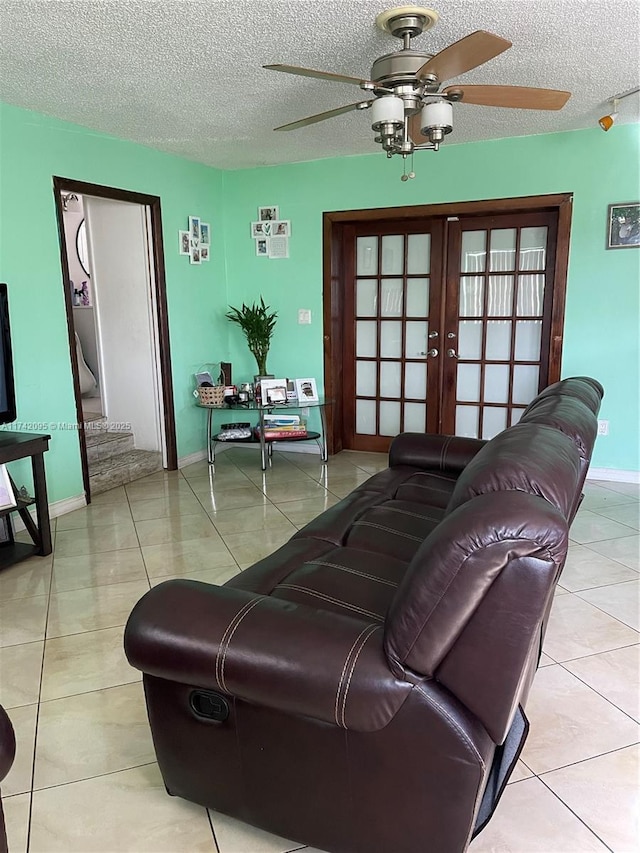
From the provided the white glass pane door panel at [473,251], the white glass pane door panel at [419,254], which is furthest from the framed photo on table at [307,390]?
the white glass pane door panel at [473,251]

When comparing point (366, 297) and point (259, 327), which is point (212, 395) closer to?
point (259, 327)

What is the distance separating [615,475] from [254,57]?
3551 mm

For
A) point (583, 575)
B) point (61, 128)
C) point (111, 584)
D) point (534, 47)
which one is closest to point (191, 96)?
point (61, 128)

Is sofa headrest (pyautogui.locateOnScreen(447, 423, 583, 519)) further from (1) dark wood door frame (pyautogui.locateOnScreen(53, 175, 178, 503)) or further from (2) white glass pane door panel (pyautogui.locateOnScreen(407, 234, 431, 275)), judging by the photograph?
(2) white glass pane door panel (pyautogui.locateOnScreen(407, 234, 431, 275))

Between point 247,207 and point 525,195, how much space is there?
225 cm

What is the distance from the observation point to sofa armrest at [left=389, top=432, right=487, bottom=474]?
2871mm

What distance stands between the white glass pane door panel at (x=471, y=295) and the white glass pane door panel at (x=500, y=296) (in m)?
0.07

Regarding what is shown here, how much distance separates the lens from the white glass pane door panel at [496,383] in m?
4.78

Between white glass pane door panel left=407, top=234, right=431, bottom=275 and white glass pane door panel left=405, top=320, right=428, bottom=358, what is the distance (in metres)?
0.41

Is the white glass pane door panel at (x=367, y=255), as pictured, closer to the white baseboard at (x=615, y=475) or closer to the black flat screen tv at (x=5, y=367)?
the white baseboard at (x=615, y=475)

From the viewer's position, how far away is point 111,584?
291 centimetres

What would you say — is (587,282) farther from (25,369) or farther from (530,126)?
(25,369)

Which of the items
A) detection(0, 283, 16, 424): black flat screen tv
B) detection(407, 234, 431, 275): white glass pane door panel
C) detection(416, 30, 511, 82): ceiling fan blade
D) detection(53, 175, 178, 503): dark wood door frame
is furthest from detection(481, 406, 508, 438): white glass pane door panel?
detection(0, 283, 16, 424): black flat screen tv

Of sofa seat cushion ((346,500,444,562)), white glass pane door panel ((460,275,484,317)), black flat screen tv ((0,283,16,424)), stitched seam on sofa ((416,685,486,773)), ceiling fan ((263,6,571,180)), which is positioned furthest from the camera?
white glass pane door panel ((460,275,484,317))
